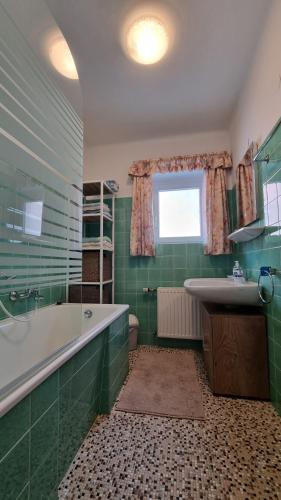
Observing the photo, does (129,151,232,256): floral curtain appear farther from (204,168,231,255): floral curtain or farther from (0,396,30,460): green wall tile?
(0,396,30,460): green wall tile

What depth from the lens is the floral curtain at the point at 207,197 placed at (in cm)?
235

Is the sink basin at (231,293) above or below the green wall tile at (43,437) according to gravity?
above

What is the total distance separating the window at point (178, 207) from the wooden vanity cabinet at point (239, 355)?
3.84ft

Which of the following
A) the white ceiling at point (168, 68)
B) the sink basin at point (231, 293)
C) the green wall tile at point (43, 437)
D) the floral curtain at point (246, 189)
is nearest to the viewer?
the green wall tile at point (43, 437)

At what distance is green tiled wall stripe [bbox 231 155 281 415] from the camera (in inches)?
53.0

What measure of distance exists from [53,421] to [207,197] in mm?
2285

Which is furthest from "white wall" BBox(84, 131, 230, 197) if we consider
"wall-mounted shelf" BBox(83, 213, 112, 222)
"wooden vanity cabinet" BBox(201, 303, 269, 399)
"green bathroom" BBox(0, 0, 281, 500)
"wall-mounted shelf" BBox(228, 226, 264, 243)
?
"wooden vanity cabinet" BBox(201, 303, 269, 399)

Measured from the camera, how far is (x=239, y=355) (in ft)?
5.10

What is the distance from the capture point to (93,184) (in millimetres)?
2445

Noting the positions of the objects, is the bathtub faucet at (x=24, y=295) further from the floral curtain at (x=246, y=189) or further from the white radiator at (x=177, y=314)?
the floral curtain at (x=246, y=189)

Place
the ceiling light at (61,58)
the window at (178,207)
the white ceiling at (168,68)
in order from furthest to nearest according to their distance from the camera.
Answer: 1. the window at (178,207)
2. the white ceiling at (168,68)
3. the ceiling light at (61,58)

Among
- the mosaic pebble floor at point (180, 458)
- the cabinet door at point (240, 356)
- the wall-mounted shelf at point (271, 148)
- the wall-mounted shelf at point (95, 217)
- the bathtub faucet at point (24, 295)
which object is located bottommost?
the mosaic pebble floor at point (180, 458)

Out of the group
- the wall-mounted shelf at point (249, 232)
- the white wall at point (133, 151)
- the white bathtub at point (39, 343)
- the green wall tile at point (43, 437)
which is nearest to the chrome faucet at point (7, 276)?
the white bathtub at point (39, 343)

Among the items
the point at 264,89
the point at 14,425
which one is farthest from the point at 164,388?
the point at 264,89
